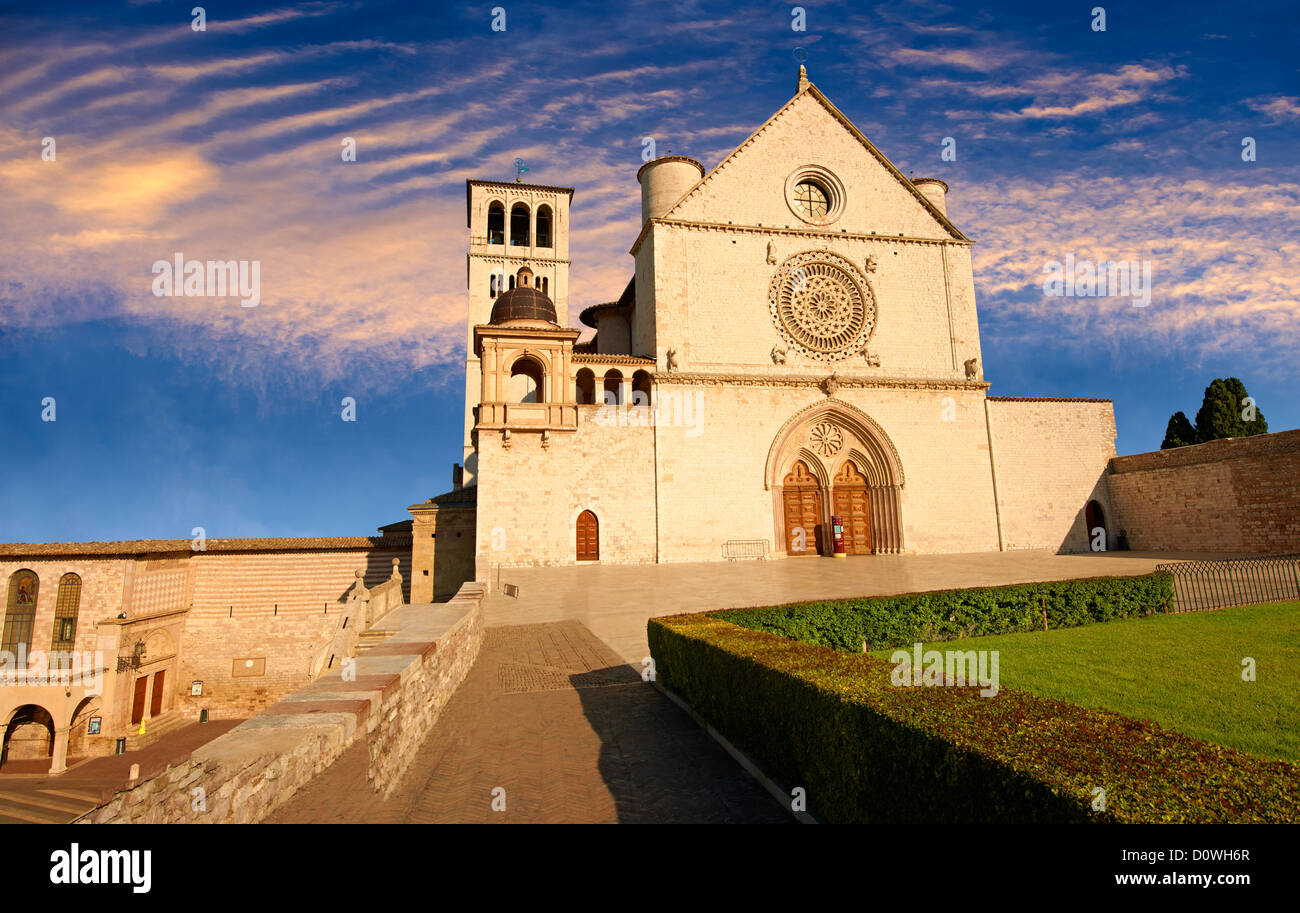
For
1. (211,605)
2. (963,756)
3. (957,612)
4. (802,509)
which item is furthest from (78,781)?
(963,756)

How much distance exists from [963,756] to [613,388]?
26.1m

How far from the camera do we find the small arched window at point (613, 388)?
26.2m

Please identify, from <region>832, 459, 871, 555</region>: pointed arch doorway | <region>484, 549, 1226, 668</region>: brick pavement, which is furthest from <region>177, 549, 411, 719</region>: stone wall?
<region>832, 459, 871, 555</region>: pointed arch doorway

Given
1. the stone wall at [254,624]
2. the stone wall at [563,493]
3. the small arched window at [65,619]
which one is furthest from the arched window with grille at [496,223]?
the small arched window at [65,619]

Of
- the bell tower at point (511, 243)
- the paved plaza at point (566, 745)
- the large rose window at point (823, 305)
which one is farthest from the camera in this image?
the bell tower at point (511, 243)

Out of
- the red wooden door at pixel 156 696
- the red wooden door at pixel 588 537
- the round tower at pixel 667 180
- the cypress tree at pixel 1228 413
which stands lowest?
the red wooden door at pixel 156 696

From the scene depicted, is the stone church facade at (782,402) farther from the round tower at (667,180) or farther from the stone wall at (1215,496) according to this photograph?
the stone wall at (1215,496)

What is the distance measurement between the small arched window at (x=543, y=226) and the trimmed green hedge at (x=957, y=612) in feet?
117

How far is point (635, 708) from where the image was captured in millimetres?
7910

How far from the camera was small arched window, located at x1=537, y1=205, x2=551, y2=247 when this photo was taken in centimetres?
4047
